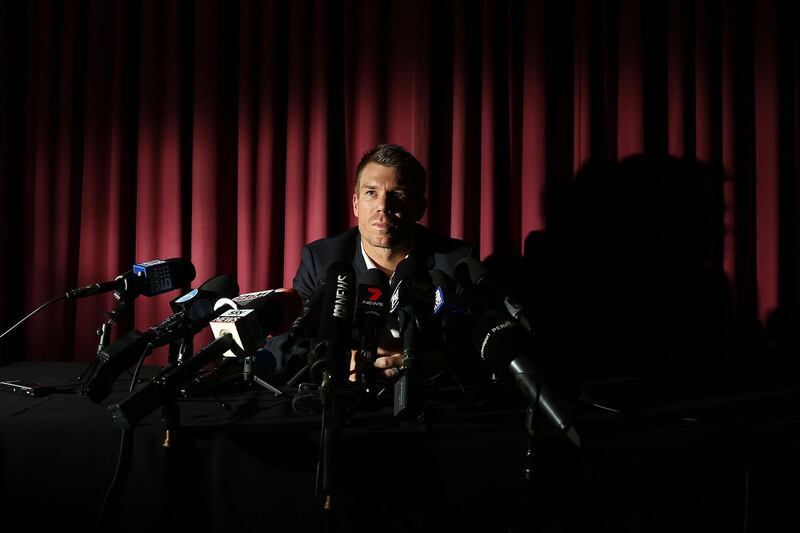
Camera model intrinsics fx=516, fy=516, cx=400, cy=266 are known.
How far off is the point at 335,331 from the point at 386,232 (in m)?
Answer: 1.02

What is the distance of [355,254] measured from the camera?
2.05m

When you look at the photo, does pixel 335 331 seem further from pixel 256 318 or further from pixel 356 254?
pixel 356 254

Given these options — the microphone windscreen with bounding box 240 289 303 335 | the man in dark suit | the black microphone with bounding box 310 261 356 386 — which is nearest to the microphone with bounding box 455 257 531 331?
the black microphone with bounding box 310 261 356 386

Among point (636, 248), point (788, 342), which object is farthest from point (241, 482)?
point (788, 342)

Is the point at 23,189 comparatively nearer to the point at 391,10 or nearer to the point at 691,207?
the point at 391,10

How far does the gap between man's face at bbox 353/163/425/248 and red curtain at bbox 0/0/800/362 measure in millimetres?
416

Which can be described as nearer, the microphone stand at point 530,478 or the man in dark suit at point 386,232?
the microphone stand at point 530,478

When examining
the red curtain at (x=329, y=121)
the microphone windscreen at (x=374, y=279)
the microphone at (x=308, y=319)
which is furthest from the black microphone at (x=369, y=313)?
the red curtain at (x=329, y=121)

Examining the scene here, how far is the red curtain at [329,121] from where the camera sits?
84.8 inches

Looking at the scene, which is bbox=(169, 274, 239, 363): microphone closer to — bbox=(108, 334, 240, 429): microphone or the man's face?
bbox=(108, 334, 240, 429): microphone

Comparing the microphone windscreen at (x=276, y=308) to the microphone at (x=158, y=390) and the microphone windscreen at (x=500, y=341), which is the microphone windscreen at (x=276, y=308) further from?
the microphone windscreen at (x=500, y=341)

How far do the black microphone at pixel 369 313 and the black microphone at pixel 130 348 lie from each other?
1.05 ft

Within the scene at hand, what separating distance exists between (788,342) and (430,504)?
187 cm

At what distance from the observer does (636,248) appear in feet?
7.17
